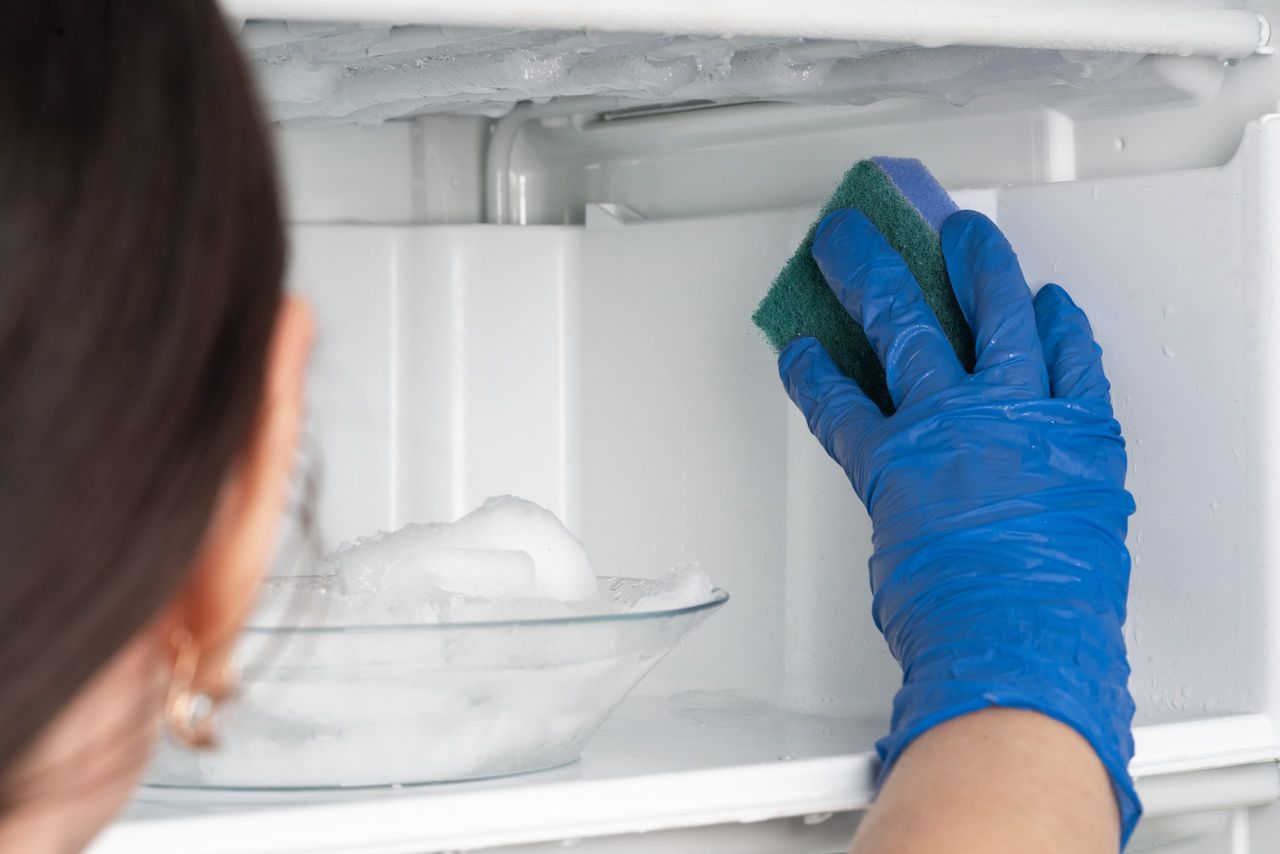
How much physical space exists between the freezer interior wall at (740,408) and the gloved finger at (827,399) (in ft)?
0.29

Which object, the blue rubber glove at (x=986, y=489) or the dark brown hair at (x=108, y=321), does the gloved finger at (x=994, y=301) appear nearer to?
the blue rubber glove at (x=986, y=489)

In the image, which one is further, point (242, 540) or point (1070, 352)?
point (1070, 352)

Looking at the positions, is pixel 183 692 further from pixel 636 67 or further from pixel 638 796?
pixel 636 67

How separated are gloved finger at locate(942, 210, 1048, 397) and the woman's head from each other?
64 centimetres

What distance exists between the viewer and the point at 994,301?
0.91 meters

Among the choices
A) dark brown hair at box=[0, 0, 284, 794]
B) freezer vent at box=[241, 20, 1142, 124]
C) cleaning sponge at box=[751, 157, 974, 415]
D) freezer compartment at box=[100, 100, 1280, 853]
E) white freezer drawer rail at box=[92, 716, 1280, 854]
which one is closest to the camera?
dark brown hair at box=[0, 0, 284, 794]

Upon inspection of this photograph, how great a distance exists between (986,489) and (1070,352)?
0.11 m

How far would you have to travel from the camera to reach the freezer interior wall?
0.88 m

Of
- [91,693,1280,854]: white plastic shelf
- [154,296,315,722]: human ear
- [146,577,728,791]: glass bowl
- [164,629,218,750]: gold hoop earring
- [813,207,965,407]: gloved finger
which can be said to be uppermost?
[813,207,965,407]: gloved finger

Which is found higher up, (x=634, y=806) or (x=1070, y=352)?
(x=1070, y=352)

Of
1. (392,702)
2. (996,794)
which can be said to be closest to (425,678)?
(392,702)

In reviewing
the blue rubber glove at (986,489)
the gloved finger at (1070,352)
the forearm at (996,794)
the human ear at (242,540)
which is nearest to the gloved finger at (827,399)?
the blue rubber glove at (986,489)

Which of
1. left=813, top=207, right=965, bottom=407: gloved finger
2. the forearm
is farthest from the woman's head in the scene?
left=813, top=207, right=965, bottom=407: gloved finger

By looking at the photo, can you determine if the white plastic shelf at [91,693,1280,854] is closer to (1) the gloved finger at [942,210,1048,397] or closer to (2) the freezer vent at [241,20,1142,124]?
(1) the gloved finger at [942,210,1048,397]
